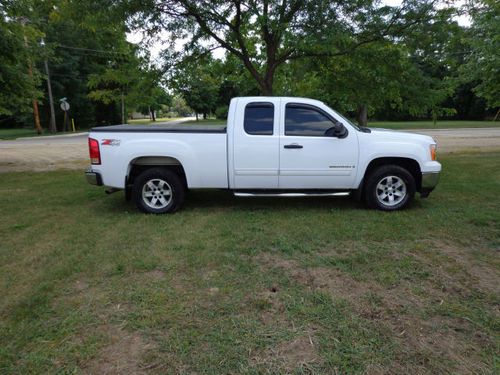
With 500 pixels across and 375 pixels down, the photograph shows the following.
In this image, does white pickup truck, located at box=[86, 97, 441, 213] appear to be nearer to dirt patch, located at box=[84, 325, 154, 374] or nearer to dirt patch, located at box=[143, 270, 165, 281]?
dirt patch, located at box=[143, 270, 165, 281]

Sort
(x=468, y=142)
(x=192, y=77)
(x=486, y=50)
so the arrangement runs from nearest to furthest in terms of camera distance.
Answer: (x=192, y=77), (x=486, y=50), (x=468, y=142)

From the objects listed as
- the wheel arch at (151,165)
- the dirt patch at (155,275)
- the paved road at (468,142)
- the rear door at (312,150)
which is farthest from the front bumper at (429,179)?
the paved road at (468,142)

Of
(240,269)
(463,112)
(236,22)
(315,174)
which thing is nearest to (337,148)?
(315,174)

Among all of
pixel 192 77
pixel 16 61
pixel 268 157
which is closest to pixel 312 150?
pixel 268 157

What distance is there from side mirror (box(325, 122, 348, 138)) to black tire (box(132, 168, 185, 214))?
2.49m

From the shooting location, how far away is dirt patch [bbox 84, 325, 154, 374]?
2.44 m

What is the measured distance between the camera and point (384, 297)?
327cm

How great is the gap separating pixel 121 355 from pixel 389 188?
4772 mm

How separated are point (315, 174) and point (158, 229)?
2.55 metres

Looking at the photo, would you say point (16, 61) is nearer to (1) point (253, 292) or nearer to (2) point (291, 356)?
(1) point (253, 292)

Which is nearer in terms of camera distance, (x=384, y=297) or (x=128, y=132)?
(x=384, y=297)

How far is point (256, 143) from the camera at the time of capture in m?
5.75

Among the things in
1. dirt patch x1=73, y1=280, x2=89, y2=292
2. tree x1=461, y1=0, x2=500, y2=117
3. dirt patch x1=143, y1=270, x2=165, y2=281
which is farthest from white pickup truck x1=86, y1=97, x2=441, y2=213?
tree x1=461, y1=0, x2=500, y2=117

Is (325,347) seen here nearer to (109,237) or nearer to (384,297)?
(384,297)
